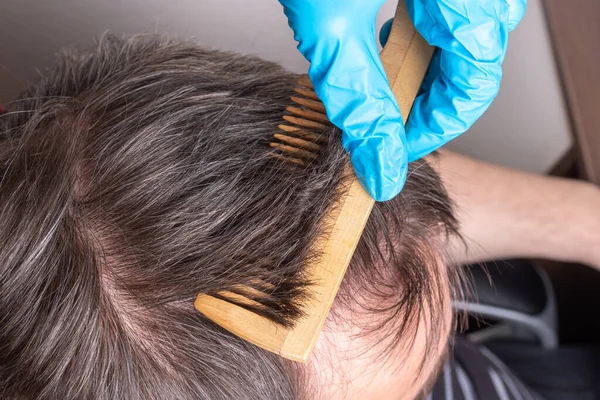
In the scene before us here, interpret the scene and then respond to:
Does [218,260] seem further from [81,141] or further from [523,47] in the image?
[523,47]

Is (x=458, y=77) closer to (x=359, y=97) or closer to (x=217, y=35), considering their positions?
(x=359, y=97)

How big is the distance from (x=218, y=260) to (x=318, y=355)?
5.2 inches

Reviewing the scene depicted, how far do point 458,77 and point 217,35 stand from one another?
515 mm

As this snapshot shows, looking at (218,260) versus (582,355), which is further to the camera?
(582,355)

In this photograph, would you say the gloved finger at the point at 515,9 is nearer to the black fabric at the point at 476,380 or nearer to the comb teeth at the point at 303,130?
the comb teeth at the point at 303,130

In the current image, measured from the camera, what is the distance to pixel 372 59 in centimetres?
45

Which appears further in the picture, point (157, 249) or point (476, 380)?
point (476, 380)

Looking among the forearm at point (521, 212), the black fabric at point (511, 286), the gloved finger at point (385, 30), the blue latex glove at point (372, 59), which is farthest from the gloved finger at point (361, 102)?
the black fabric at point (511, 286)

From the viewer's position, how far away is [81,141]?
46 centimetres

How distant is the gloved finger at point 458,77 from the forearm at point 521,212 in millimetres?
274

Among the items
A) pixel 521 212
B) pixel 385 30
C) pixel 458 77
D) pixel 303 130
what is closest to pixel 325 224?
pixel 303 130

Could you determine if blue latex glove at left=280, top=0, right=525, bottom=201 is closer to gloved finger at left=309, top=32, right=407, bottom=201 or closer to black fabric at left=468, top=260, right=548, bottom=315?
gloved finger at left=309, top=32, right=407, bottom=201

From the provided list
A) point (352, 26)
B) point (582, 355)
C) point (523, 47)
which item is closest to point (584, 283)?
point (582, 355)

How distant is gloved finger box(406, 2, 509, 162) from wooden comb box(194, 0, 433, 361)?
26 mm
